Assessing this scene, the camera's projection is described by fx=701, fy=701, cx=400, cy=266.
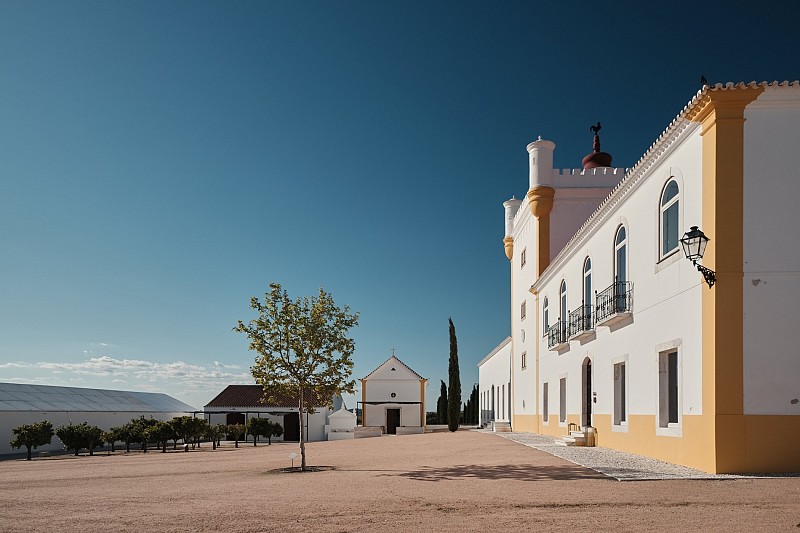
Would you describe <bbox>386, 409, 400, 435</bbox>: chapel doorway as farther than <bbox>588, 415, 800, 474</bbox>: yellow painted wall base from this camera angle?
Yes

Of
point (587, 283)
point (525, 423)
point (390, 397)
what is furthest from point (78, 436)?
point (390, 397)

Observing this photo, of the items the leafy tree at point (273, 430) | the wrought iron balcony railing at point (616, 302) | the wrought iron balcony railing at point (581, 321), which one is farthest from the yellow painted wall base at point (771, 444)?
the leafy tree at point (273, 430)

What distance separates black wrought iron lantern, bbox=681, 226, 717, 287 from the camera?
13180 millimetres

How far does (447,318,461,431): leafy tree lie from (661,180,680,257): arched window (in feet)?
112

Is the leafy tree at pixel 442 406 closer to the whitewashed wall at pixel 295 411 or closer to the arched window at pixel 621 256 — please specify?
the whitewashed wall at pixel 295 411

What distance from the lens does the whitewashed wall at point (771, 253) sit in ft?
43.2

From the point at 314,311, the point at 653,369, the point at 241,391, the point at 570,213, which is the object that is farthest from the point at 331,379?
the point at 241,391

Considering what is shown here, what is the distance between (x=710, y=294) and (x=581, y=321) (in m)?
9.86

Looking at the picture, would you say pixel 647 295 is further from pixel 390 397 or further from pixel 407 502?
pixel 390 397

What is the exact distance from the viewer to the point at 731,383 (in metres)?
13.2

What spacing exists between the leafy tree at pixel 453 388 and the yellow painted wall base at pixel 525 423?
10.0 metres

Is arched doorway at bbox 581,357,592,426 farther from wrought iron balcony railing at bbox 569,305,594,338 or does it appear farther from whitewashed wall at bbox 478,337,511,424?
whitewashed wall at bbox 478,337,511,424

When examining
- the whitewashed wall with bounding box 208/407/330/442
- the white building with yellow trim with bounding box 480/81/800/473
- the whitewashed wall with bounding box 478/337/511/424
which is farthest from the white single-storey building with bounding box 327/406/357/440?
the white building with yellow trim with bounding box 480/81/800/473

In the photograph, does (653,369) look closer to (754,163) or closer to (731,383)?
(731,383)
